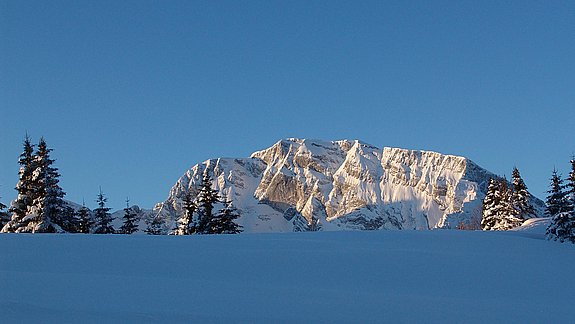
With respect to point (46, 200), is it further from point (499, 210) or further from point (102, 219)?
point (499, 210)

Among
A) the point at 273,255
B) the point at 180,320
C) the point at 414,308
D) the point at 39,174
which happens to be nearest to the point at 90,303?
the point at 180,320

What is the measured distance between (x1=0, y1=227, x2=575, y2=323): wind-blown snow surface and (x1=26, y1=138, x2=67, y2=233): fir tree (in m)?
17.6

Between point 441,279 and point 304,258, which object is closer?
point 441,279

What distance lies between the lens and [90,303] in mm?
7359

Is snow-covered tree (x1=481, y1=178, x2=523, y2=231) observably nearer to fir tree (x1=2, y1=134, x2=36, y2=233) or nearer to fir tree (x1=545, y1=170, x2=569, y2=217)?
fir tree (x1=545, y1=170, x2=569, y2=217)

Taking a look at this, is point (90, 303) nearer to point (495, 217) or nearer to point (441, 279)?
point (441, 279)

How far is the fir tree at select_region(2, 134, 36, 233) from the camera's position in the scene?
32.6m

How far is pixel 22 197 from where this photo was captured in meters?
32.9

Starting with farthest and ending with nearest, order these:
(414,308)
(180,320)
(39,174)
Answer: (39,174) < (414,308) < (180,320)

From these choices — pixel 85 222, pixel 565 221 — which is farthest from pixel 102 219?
pixel 565 221

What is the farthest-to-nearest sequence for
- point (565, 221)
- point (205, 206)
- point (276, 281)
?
point (205, 206)
point (565, 221)
point (276, 281)

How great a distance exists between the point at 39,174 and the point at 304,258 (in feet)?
82.9

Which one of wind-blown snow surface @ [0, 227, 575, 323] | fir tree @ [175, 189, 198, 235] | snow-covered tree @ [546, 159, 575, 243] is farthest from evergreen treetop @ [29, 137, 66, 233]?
snow-covered tree @ [546, 159, 575, 243]

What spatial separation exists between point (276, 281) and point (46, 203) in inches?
1025
